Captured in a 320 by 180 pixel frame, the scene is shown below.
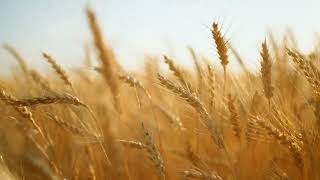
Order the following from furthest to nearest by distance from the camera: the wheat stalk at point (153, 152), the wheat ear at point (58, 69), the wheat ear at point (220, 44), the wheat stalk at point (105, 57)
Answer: the wheat ear at point (58, 69), the wheat ear at point (220, 44), the wheat stalk at point (153, 152), the wheat stalk at point (105, 57)

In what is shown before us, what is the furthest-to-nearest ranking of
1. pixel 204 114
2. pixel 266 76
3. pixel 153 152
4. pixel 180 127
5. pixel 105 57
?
pixel 180 127 → pixel 266 76 → pixel 204 114 → pixel 153 152 → pixel 105 57

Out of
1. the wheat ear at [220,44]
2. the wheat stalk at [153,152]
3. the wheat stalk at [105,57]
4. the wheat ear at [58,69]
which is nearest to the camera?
the wheat stalk at [105,57]

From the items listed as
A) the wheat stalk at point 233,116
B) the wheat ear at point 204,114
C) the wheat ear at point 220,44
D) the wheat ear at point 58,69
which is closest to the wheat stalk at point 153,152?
the wheat ear at point 204,114

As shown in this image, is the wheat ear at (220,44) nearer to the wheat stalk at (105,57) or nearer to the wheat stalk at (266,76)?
the wheat stalk at (266,76)

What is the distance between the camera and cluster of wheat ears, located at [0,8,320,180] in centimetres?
154

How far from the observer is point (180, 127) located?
2207mm

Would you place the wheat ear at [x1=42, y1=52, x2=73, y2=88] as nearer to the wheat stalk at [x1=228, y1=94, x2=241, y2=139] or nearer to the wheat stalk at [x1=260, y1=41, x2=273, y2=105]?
the wheat stalk at [x1=228, y1=94, x2=241, y2=139]

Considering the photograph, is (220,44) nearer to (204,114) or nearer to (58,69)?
(204,114)

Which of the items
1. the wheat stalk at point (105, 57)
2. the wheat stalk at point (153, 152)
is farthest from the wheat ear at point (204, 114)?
the wheat stalk at point (105, 57)

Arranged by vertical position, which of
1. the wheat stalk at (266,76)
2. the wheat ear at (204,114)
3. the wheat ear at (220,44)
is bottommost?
the wheat ear at (204,114)

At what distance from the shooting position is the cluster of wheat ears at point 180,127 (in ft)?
5.05

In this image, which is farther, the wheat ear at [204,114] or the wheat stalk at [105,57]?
the wheat ear at [204,114]

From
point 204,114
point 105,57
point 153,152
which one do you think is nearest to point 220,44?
point 204,114

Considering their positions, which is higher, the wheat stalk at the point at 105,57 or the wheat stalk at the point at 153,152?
the wheat stalk at the point at 105,57
